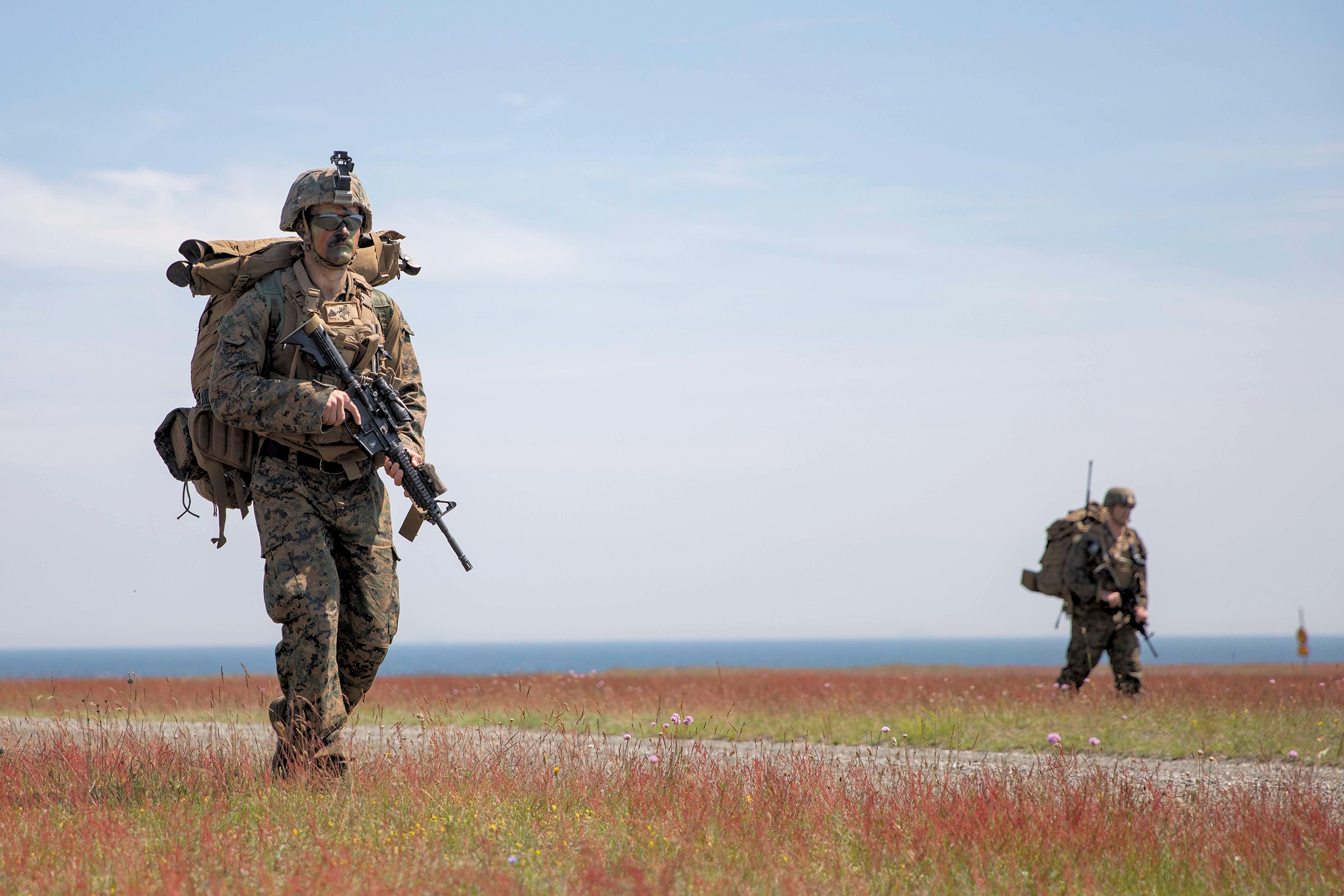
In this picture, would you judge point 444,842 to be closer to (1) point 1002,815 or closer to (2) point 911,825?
(2) point 911,825

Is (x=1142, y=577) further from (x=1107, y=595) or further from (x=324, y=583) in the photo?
(x=324, y=583)

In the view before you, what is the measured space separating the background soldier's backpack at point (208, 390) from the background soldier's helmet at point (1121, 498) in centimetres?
1006

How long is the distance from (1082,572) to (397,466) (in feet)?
31.1

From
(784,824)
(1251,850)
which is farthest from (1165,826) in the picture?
(784,824)

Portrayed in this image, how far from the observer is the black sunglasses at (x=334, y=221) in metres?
5.93

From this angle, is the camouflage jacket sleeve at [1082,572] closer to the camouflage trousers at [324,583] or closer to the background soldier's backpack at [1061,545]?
the background soldier's backpack at [1061,545]

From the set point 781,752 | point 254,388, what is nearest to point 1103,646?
point 781,752

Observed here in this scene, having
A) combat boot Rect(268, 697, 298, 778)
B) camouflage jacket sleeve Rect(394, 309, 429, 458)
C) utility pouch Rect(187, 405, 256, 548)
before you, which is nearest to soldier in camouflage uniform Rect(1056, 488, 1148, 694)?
camouflage jacket sleeve Rect(394, 309, 429, 458)

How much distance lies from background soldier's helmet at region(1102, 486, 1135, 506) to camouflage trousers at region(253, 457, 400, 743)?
9493mm

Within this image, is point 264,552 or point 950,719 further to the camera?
point 950,719

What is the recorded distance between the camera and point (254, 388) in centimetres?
561

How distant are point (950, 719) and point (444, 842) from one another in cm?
638

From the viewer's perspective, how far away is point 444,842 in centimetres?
456

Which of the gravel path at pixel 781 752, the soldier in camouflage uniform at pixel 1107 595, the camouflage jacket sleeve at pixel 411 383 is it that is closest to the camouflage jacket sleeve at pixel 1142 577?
the soldier in camouflage uniform at pixel 1107 595
